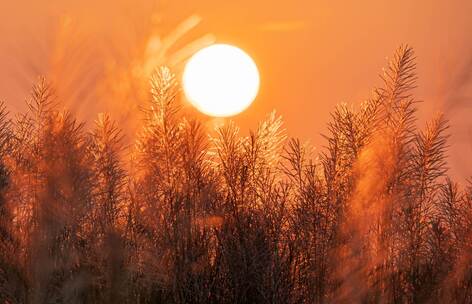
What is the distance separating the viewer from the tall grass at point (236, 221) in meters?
4.53

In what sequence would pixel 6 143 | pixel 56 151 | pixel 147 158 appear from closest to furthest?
pixel 147 158 < pixel 56 151 < pixel 6 143

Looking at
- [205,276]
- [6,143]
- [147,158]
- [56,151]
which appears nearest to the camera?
[205,276]

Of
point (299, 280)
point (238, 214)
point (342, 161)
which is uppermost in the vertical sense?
point (342, 161)

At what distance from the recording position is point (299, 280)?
4547mm

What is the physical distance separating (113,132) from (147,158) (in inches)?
32.4

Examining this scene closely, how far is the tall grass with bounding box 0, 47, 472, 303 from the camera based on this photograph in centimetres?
453

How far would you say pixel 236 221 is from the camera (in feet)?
15.0

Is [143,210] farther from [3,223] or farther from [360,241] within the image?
[360,241]

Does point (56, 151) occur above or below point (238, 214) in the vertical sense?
above

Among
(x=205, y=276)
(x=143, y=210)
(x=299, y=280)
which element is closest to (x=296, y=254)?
(x=299, y=280)

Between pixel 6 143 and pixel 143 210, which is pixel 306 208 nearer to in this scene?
pixel 143 210

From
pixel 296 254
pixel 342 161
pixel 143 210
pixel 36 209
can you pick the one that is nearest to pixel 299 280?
pixel 296 254

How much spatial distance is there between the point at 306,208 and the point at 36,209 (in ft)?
5.86

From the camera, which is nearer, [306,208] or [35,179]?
[306,208]
